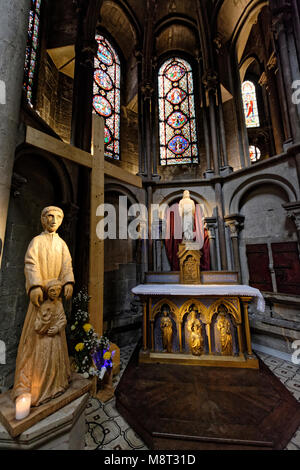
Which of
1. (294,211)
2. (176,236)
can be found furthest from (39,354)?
(294,211)

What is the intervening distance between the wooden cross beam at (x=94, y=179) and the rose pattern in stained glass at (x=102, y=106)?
17.0ft

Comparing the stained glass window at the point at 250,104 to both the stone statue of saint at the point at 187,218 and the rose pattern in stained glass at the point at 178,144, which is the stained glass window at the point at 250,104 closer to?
the rose pattern in stained glass at the point at 178,144

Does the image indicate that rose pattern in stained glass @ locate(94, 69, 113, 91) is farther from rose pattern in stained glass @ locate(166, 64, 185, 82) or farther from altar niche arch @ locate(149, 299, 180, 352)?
altar niche arch @ locate(149, 299, 180, 352)

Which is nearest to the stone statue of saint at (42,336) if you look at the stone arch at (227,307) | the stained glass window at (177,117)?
the stone arch at (227,307)

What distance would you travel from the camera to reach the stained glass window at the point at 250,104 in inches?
428

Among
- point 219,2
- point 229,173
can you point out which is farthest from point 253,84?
point 229,173

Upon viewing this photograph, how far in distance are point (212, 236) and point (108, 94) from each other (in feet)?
21.8

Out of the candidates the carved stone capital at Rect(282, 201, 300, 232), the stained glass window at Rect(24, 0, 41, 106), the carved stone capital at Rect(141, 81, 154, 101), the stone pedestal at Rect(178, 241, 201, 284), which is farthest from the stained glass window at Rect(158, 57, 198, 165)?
the stone pedestal at Rect(178, 241, 201, 284)

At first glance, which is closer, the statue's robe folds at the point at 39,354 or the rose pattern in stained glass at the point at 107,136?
the statue's robe folds at the point at 39,354

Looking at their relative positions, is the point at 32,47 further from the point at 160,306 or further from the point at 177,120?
the point at 160,306

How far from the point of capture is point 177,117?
855cm

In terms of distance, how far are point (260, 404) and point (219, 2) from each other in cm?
1147

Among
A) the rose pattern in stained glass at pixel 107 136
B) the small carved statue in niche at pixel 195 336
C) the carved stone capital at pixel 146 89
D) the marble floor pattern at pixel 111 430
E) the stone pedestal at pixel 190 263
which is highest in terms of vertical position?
the carved stone capital at pixel 146 89

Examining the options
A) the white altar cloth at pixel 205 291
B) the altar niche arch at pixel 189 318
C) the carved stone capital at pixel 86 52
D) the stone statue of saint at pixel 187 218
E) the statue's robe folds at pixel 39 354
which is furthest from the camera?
the carved stone capital at pixel 86 52
